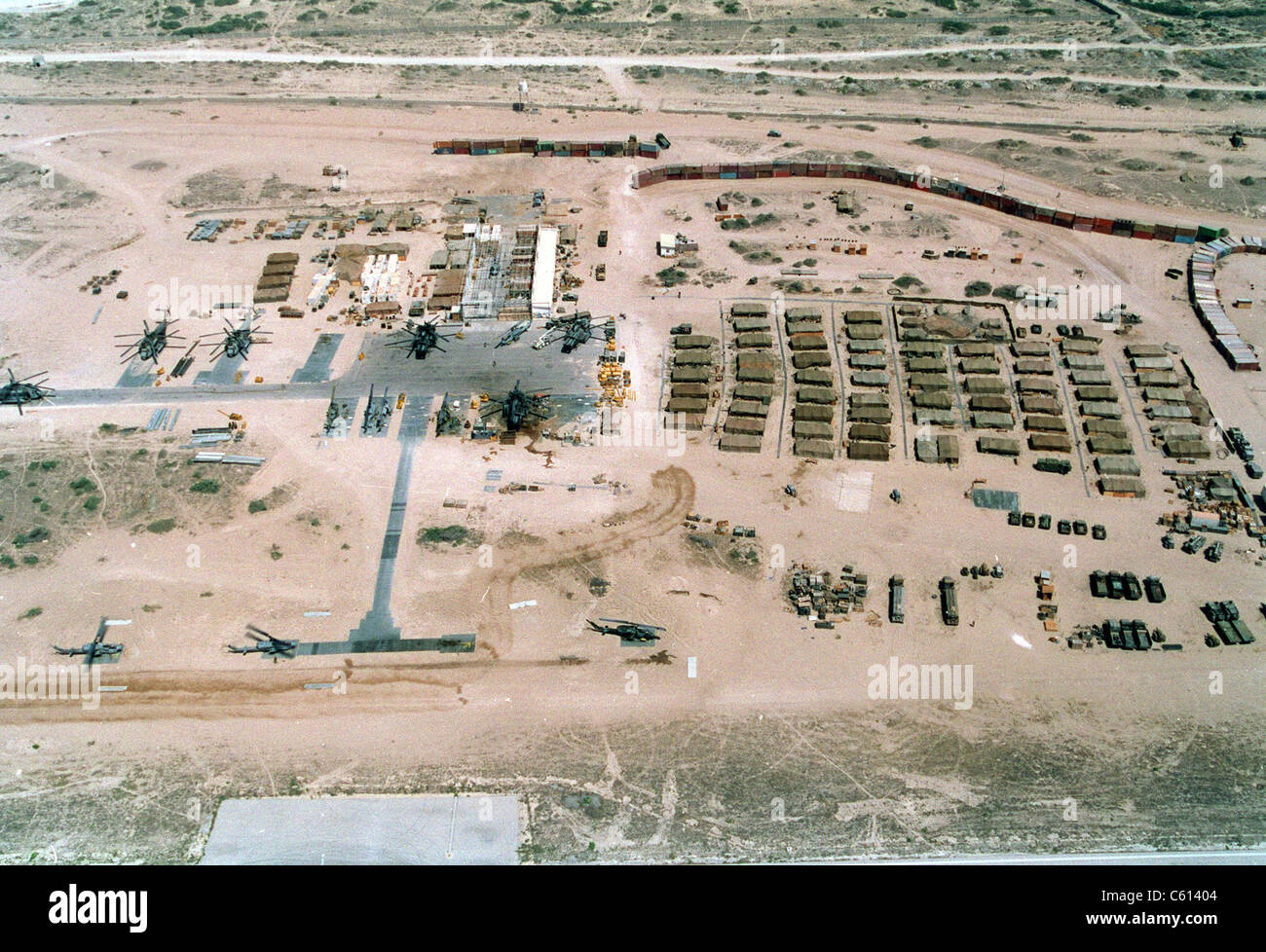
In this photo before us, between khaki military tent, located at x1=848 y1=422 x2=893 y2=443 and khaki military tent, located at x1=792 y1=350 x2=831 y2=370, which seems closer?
khaki military tent, located at x1=848 y1=422 x2=893 y2=443

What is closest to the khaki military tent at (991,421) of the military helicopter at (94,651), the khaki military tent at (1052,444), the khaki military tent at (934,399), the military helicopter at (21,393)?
the khaki military tent at (934,399)

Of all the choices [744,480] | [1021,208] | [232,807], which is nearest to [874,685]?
[744,480]

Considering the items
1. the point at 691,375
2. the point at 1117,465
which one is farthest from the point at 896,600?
the point at 691,375

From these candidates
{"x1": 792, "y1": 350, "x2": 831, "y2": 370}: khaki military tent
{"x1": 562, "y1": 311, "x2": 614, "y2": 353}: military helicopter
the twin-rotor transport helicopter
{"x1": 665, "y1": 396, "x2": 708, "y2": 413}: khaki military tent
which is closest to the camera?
{"x1": 665, "y1": 396, "x2": 708, "y2": 413}: khaki military tent

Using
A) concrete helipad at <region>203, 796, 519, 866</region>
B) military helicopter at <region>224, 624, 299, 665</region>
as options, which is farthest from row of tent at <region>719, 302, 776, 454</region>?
military helicopter at <region>224, 624, 299, 665</region>

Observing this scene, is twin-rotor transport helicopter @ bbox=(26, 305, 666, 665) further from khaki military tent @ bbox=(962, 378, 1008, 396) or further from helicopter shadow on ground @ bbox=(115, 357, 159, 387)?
khaki military tent @ bbox=(962, 378, 1008, 396)
